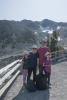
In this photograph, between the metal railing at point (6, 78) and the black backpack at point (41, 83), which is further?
the black backpack at point (41, 83)

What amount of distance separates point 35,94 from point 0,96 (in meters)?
1.23

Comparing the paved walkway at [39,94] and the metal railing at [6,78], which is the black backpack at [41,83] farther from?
the metal railing at [6,78]

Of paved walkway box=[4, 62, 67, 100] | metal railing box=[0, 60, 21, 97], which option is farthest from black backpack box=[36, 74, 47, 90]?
metal railing box=[0, 60, 21, 97]

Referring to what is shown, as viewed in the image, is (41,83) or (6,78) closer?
(41,83)

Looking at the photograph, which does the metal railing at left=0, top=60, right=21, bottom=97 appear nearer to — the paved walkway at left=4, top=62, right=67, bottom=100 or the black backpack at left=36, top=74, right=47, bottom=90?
the paved walkway at left=4, top=62, right=67, bottom=100

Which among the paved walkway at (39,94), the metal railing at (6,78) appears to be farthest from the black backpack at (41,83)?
the metal railing at (6,78)

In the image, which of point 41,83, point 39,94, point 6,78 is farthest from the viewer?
point 6,78

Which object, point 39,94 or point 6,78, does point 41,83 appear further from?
point 6,78

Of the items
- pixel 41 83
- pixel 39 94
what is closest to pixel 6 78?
pixel 41 83

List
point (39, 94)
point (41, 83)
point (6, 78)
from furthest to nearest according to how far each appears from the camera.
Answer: point (6, 78), point (41, 83), point (39, 94)

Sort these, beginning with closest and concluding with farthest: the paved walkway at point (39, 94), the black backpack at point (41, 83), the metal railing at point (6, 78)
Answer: the paved walkway at point (39, 94) → the metal railing at point (6, 78) → the black backpack at point (41, 83)

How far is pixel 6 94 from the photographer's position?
6906 millimetres

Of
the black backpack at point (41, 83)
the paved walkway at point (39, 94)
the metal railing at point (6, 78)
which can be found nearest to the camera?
the paved walkway at point (39, 94)

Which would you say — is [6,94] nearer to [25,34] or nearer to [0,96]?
[0,96]
